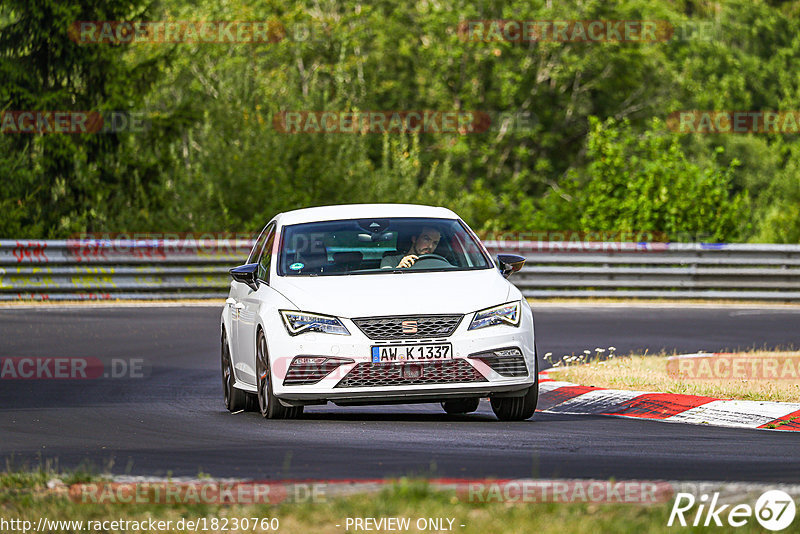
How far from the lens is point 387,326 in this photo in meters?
10.2

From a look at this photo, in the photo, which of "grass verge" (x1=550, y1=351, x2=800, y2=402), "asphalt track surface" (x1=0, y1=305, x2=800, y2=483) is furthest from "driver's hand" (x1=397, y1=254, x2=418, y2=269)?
"grass verge" (x1=550, y1=351, x2=800, y2=402)

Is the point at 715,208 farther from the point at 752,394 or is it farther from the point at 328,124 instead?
the point at 752,394

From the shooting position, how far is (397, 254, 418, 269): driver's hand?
11.2 meters

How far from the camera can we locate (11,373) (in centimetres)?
1527

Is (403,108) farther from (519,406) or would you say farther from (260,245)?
(519,406)

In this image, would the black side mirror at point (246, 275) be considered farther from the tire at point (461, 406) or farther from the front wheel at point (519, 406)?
the front wheel at point (519, 406)

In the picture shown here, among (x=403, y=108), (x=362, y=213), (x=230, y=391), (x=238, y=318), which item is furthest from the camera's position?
(x=403, y=108)

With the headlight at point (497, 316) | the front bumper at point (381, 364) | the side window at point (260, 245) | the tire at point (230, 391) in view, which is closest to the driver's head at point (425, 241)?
the headlight at point (497, 316)

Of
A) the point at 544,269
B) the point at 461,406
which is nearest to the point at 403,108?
the point at 544,269

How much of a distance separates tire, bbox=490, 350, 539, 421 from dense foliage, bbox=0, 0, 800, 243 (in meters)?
19.1

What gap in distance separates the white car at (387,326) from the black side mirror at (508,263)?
0.01m

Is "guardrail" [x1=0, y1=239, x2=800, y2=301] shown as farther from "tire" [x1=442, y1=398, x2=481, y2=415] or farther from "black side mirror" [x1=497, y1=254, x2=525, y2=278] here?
"black side mirror" [x1=497, y1=254, x2=525, y2=278]

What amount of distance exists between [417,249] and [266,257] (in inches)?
52.6

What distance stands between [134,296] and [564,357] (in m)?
11.8
